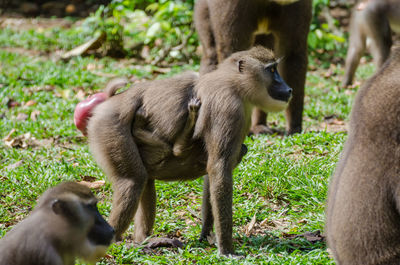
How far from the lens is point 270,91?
4367mm

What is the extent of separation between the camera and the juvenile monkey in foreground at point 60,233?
295 centimetres

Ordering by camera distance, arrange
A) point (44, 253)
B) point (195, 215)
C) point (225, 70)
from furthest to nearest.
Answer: point (195, 215)
point (225, 70)
point (44, 253)

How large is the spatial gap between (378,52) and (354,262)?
6260 millimetres

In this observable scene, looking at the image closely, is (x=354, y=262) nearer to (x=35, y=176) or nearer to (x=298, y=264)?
(x=298, y=264)

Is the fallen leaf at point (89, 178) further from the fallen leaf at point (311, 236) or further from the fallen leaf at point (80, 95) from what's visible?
the fallen leaf at point (80, 95)

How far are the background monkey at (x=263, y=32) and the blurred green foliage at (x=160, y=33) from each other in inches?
145

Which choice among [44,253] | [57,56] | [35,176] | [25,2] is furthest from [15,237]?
[25,2]

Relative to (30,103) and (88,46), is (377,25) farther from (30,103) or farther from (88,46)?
(30,103)

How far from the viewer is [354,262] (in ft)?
10.1

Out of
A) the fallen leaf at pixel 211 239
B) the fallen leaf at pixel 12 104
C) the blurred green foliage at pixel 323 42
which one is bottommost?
the fallen leaf at pixel 211 239

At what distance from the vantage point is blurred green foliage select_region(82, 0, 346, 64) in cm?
1043

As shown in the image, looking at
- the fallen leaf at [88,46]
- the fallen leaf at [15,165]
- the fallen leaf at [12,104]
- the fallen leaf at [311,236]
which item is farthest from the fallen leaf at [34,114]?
the fallen leaf at [311,236]

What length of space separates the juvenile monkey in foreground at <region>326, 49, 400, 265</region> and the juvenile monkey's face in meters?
1.21

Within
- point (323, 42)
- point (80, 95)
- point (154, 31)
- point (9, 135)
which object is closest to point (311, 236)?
point (9, 135)
